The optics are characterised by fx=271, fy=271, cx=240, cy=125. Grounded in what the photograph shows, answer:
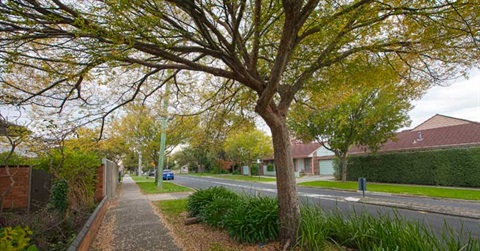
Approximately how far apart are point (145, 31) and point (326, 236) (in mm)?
4778

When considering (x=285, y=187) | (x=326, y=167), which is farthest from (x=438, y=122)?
(x=285, y=187)

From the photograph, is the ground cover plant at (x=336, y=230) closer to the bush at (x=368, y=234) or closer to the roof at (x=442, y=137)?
the bush at (x=368, y=234)

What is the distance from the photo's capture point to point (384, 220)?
15.7 feet

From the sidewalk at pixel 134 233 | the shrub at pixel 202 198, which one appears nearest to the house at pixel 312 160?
the shrub at pixel 202 198

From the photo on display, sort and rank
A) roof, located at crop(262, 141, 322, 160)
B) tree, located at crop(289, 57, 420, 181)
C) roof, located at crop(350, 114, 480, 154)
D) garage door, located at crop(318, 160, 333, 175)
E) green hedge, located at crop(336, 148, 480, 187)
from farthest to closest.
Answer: roof, located at crop(262, 141, 322, 160), garage door, located at crop(318, 160, 333, 175), roof, located at crop(350, 114, 480, 154), tree, located at crop(289, 57, 420, 181), green hedge, located at crop(336, 148, 480, 187)

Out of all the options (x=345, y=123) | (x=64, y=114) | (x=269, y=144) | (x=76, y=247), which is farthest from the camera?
(x=269, y=144)

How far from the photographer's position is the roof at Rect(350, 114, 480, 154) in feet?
65.2

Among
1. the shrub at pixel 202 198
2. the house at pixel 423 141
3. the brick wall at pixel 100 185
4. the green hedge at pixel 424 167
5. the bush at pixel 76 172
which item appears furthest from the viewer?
the house at pixel 423 141

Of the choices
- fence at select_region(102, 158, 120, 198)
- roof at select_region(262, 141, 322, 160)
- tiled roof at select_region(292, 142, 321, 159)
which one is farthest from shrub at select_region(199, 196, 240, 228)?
tiled roof at select_region(292, 142, 321, 159)

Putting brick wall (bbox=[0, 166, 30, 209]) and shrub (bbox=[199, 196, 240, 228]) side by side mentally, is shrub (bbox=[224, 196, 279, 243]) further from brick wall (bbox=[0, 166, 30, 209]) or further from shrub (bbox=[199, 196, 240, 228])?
brick wall (bbox=[0, 166, 30, 209])

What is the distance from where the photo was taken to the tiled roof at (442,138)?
1975 cm

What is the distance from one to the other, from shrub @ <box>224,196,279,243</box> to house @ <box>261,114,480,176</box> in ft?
61.8

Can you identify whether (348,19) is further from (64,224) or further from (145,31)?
(64,224)

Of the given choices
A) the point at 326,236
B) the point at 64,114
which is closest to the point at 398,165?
the point at 326,236
